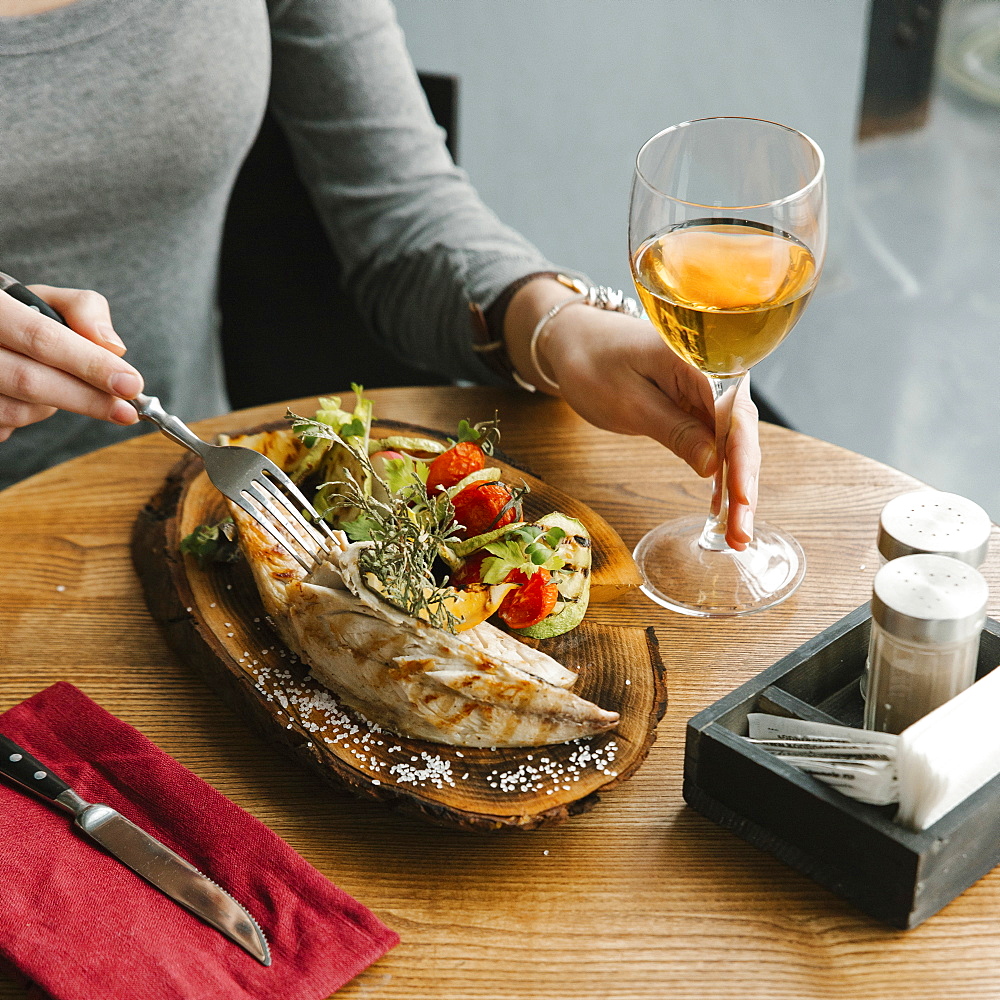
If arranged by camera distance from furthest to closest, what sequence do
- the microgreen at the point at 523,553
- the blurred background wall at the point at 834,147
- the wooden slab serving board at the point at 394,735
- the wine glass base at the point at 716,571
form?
the blurred background wall at the point at 834,147 → the wine glass base at the point at 716,571 → the microgreen at the point at 523,553 → the wooden slab serving board at the point at 394,735

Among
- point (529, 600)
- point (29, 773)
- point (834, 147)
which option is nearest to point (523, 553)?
point (529, 600)

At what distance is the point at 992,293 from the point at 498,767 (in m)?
2.62

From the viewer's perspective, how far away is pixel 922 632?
0.74 metres

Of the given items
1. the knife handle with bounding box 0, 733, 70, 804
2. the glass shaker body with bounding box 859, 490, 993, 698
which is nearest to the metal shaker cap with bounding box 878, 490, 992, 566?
the glass shaker body with bounding box 859, 490, 993, 698

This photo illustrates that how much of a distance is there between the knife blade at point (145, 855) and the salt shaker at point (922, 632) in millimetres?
492

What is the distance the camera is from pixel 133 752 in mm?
917

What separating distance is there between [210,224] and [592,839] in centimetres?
123

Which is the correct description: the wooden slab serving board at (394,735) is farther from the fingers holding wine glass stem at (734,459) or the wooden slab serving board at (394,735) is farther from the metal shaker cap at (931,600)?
the metal shaker cap at (931,600)

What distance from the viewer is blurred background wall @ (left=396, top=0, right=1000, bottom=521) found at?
2707 mm

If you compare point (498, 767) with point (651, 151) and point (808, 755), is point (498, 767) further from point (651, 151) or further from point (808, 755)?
point (651, 151)

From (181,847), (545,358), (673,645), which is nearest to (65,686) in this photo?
(181,847)

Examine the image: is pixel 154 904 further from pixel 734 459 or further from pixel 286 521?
pixel 734 459

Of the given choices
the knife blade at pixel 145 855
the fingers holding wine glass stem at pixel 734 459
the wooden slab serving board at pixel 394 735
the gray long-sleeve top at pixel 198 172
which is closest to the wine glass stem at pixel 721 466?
the fingers holding wine glass stem at pixel 734 459

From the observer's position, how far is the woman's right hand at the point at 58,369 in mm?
1032
